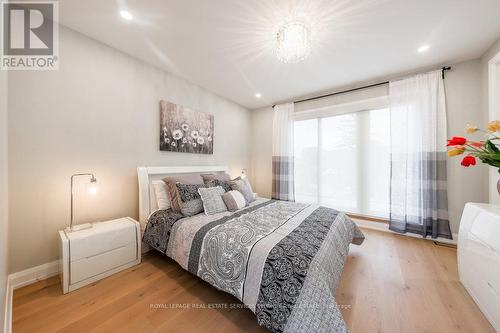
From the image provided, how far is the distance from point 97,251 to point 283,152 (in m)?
3.28

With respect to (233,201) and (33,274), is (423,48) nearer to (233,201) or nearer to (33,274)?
(233,201)

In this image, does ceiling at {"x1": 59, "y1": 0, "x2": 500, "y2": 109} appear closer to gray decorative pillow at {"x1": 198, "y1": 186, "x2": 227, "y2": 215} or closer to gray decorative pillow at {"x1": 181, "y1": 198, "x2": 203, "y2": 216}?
gray decorative pillow at {"x1": 198, "y1": 186, "x2": 227, "y2": 215}

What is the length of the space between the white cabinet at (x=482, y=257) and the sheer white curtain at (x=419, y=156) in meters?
0.98

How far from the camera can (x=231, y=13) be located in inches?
65.3

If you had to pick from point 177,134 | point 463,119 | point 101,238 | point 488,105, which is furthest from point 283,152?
point 101,238

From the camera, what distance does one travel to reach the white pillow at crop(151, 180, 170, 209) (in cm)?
229

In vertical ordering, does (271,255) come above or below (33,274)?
above

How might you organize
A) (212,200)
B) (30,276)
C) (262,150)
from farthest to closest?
1. (262,150)
2. (212,200)
3. (30,276)

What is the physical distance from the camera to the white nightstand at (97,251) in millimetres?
1564

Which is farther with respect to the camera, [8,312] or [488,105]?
[488,105]

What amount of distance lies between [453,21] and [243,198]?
2.91 metres

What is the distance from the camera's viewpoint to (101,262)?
1742 millimetres

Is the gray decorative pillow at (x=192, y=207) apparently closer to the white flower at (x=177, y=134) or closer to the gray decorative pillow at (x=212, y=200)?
the gray decorative pillow at (x=212, y=200)

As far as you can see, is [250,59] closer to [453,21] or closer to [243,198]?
[243,198]
